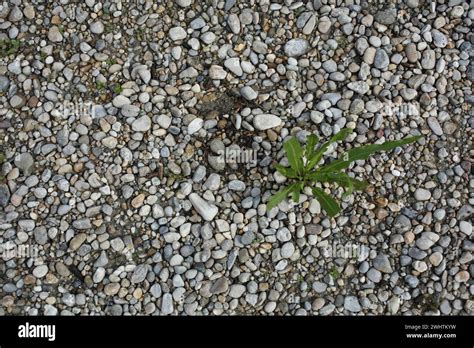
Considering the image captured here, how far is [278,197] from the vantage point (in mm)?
3418

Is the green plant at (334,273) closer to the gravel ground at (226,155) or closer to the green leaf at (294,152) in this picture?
the gravel ground at (226,155)

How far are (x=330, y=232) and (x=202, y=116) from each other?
0.98 meters

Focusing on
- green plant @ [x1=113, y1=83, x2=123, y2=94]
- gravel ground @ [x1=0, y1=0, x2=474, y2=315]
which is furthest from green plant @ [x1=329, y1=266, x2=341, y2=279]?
green plant @ [x1=113, y1=83, x2=123, y2=94]

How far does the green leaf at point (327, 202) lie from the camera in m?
3.37

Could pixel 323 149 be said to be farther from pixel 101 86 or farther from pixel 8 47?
pixel 8 47

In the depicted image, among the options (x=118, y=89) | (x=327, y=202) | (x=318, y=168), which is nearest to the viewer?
(x=327, y=202)

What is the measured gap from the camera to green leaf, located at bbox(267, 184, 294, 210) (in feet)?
11.1

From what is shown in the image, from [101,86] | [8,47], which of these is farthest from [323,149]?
[8,47]

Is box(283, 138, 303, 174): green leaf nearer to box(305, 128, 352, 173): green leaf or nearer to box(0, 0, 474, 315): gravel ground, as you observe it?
box(305, 128, 352, 173): green leaf

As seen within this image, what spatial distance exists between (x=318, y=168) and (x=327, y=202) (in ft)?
0.72

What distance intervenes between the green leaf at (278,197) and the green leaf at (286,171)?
2.2 inches

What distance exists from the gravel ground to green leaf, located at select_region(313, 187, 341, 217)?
0.35 feet

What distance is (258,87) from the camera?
3.72 m
